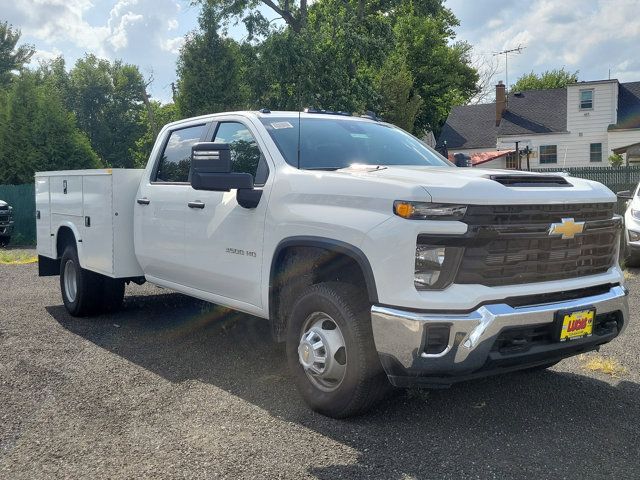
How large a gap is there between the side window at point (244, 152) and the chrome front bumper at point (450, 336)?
1.61 metres

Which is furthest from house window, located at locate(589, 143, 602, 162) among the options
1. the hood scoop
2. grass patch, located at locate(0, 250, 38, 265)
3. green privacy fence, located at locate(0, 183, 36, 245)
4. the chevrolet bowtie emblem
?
the chevrolet bowtie emblem

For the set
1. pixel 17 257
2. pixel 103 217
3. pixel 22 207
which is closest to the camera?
pixel 103 217

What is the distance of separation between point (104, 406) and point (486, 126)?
38327 mm

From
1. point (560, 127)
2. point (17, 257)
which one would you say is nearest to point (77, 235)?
point (17, 257)

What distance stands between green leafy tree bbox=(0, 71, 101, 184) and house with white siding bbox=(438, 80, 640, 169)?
1720cm

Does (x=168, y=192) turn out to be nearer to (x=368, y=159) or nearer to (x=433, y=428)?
(x=368, y=159)

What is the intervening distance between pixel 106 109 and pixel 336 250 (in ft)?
195

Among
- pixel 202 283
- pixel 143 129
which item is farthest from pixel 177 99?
pixel 143 129

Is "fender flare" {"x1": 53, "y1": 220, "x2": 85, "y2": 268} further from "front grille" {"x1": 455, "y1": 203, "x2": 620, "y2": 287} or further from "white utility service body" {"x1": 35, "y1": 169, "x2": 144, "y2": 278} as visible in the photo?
"front grille" {"x1": 455, "y1": 203, "x2": 620, "y2": 287}

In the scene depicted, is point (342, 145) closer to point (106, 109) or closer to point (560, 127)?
point (560, 127)

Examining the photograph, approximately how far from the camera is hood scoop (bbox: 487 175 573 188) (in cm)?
390

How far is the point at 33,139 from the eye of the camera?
23.0 m

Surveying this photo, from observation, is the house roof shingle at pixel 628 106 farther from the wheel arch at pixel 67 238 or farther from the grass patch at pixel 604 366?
the wheel arch at pixel 67 238

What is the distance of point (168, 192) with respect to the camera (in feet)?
19.2
